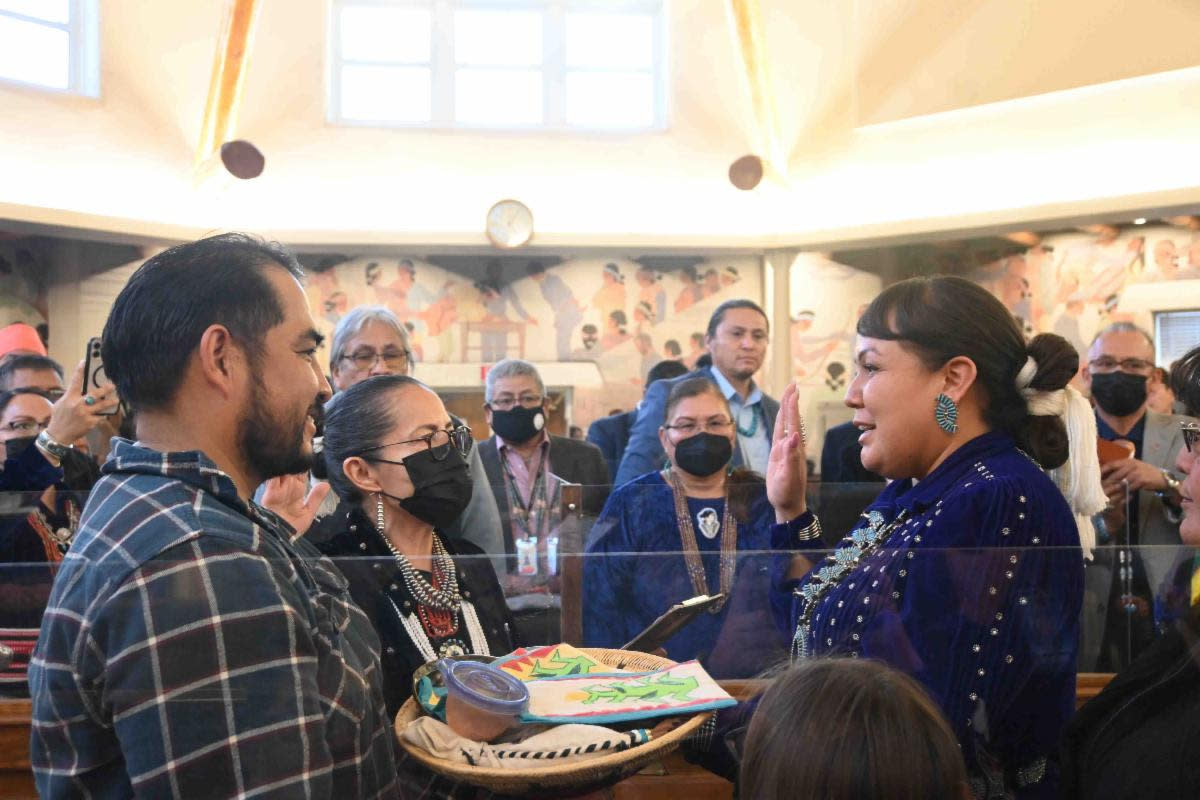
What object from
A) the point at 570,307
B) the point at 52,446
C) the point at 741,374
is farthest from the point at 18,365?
the point at 570,307

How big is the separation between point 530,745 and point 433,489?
52.7 inches

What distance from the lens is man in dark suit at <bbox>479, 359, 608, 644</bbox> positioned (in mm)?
4039

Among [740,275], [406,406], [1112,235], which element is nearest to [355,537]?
[406,406]

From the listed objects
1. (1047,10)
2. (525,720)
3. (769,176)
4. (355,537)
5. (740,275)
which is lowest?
(525,720)

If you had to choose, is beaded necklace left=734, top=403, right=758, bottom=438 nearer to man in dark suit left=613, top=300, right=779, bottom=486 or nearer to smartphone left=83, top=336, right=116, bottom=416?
man in dark suit left=613, top=300, right=779, bottom=486

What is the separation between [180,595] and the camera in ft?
5.57

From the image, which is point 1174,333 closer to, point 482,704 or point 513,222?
point 513,222

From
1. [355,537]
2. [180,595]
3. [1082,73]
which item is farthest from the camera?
[1082,73]

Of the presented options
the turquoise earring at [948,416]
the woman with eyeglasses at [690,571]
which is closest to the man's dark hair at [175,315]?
the woman with eyeglasses at [690,571]

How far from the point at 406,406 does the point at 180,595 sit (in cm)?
163

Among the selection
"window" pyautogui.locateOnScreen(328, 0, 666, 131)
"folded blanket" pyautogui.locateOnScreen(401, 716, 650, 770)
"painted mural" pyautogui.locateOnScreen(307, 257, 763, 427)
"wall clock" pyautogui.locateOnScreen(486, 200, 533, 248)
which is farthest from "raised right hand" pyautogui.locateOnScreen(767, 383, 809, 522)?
"window" pyautogui.locateOnScreen(328, 0, 666, 131)

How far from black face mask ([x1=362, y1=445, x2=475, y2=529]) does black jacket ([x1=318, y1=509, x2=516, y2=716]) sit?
795mm

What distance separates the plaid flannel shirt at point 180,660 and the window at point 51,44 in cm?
999

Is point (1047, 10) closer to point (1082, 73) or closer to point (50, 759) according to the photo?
point (1082, 73)
